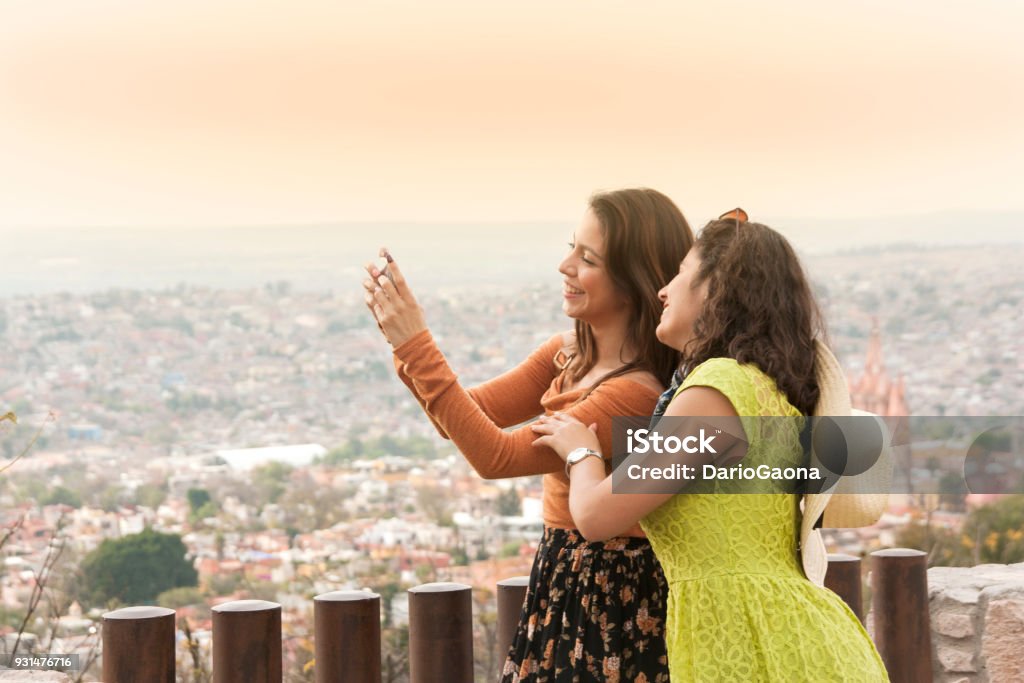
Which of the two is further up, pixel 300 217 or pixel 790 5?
pixel 790 5

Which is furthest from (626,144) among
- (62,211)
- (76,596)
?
(76,596)

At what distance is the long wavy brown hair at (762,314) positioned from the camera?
56.9 inches

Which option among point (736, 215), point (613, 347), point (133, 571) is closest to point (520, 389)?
point (613, 347)

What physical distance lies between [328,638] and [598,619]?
→ 0.62 meters

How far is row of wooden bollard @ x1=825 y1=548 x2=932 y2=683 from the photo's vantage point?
259 centimetres

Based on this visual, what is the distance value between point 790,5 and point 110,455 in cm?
856

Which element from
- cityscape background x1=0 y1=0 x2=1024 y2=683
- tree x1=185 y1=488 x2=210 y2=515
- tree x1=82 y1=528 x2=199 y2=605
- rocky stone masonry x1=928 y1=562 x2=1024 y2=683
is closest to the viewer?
rocky stone masonry x1=928 y1=562 x2=1024 y2=683

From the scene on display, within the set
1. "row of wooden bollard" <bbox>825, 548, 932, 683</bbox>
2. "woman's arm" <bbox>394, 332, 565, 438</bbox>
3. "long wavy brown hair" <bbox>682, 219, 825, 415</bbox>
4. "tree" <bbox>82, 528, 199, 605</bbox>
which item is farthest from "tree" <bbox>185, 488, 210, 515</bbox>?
"long wavy brown hair" <bbox>682, 219, 825, 415</bbox>

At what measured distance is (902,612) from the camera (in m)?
2.61

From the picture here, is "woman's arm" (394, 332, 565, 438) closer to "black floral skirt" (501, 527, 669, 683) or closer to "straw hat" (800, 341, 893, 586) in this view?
"black floral skirt" (501, 527, 669, 683)

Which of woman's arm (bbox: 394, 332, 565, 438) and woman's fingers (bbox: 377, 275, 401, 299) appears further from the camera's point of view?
woman's arm (bbox: 394, 332, 565, 438)

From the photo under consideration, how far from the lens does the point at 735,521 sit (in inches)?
56.7

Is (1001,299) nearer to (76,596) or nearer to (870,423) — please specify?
(76,596)

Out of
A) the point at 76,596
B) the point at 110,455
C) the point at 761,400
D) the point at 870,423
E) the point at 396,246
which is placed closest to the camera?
the point at 761,400
